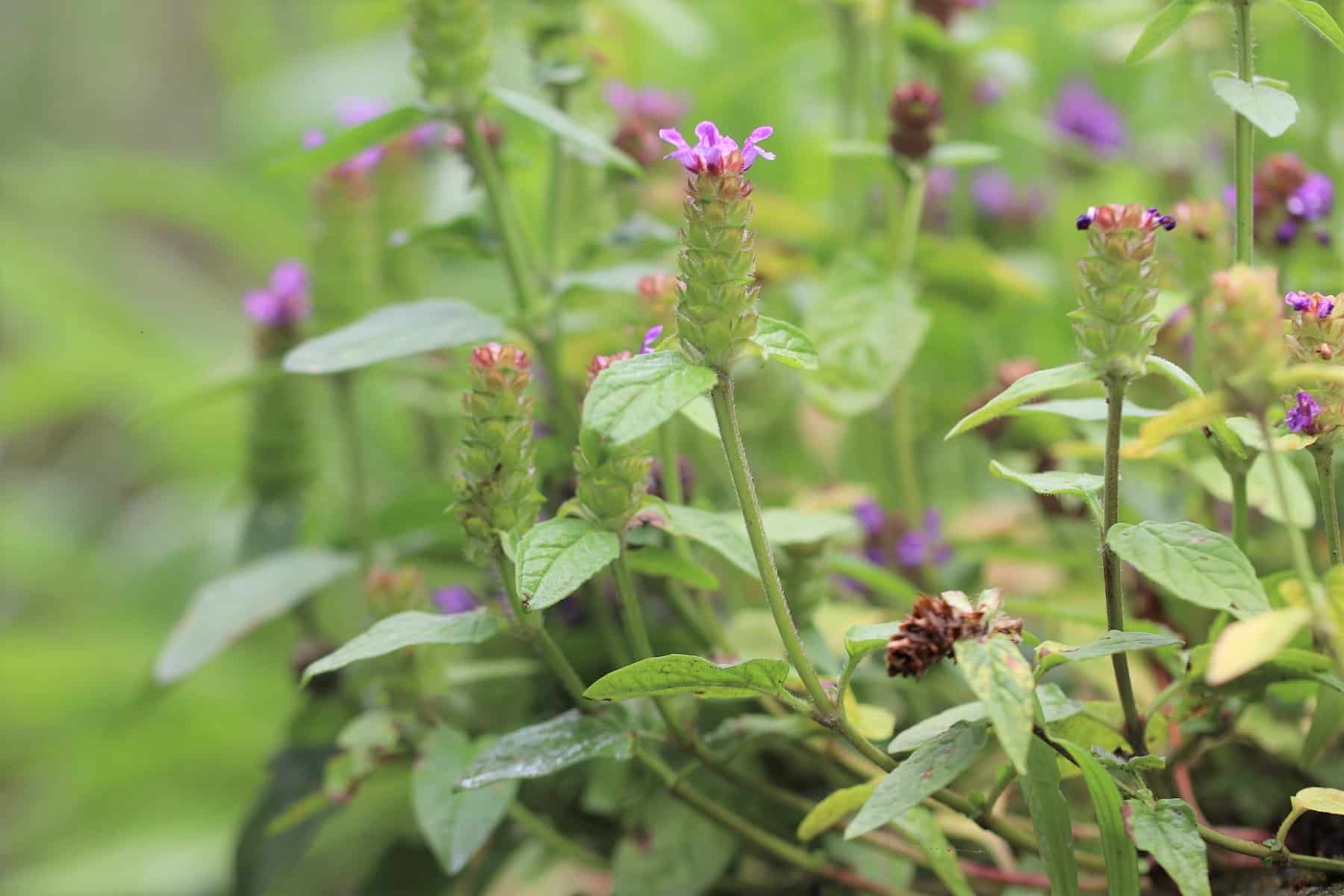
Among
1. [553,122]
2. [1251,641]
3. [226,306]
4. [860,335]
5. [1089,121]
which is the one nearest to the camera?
[1251,641]

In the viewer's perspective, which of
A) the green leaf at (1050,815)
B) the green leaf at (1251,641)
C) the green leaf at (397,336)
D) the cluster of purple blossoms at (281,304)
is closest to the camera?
the green leaf at (1251,641)

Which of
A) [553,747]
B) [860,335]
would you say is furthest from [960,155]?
[553,747]

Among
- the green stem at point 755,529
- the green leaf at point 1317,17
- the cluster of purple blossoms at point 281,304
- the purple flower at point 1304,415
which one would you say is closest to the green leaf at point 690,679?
the green stem at point 755,529

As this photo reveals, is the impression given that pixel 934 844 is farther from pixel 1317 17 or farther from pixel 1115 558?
pixel 1317 17

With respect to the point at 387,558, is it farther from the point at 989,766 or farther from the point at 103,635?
the point at 103,635

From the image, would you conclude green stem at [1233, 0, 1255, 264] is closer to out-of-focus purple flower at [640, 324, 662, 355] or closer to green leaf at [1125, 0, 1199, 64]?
green leaf at [1125, 0, 1199, 64]

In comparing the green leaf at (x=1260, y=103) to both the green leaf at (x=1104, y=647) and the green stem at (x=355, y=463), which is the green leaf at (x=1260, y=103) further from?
the green stem at (x=355, y=463)

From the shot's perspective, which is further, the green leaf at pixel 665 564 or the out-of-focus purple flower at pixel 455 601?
the out-of-focus purple flower at pixel 455 601
